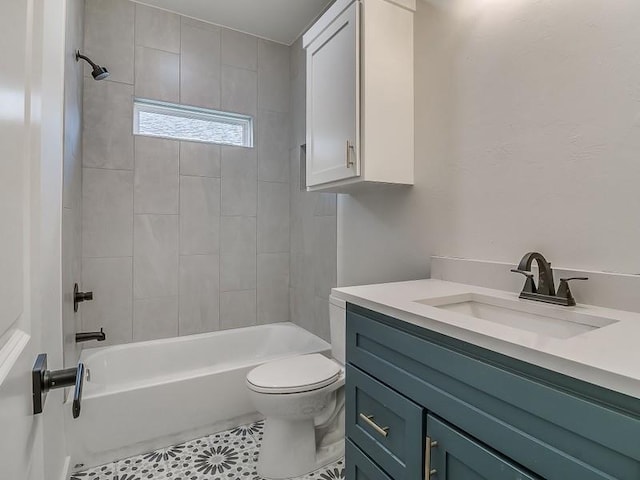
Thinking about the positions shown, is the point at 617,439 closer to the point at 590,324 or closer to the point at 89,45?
the point at 590,324

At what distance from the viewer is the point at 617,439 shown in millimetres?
523

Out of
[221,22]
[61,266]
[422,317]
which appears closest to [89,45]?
[221,22]

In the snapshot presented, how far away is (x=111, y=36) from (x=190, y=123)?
2.32ft

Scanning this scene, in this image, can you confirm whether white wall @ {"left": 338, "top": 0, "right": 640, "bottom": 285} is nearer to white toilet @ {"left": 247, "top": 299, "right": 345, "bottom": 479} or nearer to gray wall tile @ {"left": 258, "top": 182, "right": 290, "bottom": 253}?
white toilet @ {"left": 247, "top": 299, "right": 345, "bottom": 479}

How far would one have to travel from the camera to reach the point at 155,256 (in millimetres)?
2514

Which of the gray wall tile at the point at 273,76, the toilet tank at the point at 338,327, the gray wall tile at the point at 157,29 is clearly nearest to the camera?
Result: the toilet tank at the point at 338,327

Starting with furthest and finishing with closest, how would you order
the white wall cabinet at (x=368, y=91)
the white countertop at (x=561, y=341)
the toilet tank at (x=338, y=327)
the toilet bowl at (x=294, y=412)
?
1. the toilet tank at (x=338, y=327)
2. the toilet bowl at (x=294, y=412)
3. the white wall cabinet at (x=368, y=91)
4. the white countertop at (x=561, y=341)

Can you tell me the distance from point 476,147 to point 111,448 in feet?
7.35

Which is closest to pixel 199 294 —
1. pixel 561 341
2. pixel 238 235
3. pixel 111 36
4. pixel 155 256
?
pixel 155 256

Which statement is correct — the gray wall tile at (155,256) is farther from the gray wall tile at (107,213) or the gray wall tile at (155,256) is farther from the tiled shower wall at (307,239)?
the tiled shower wall at (307,239)

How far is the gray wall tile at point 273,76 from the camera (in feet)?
9.39

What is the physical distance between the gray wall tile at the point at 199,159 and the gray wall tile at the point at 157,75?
35 cm

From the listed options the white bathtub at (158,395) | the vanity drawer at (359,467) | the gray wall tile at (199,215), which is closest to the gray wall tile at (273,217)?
the gray wall tile at (199,215)

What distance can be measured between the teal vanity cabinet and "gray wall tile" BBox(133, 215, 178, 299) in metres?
1.83
